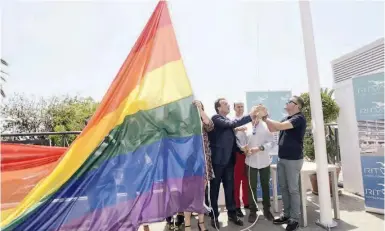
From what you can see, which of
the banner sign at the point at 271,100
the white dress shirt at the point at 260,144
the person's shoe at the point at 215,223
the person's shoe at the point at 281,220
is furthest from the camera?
the banner sign at the point at 271,100

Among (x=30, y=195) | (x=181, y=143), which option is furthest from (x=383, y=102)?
(x=30, y=195)

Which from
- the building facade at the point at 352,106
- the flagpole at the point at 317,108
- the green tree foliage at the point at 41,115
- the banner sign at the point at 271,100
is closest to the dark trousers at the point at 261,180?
the flagpole at the point at 317,108

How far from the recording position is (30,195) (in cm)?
293

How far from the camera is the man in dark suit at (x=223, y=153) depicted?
163 inches

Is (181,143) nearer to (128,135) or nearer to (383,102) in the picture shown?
(128,135)

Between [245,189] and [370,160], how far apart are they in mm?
1965

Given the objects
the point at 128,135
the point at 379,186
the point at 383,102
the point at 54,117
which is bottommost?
the point at 379,186

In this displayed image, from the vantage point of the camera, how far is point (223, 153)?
13.6 ft

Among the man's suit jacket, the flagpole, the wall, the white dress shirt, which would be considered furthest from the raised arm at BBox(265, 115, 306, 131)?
the wall

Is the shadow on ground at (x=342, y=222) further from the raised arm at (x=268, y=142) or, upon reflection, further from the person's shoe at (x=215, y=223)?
the raised arm at (x=268, y=142)

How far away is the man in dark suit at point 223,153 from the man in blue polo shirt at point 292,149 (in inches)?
18.1

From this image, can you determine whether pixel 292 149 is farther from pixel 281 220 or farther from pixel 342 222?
pixel 342 222

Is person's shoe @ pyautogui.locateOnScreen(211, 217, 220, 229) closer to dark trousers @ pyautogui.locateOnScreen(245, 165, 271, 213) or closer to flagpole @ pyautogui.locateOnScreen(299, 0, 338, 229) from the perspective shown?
dark trousers @ pyautogui.locateOnScreen(245, 165, 271, 213)

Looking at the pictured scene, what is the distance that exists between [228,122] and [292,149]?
89 centimetres
